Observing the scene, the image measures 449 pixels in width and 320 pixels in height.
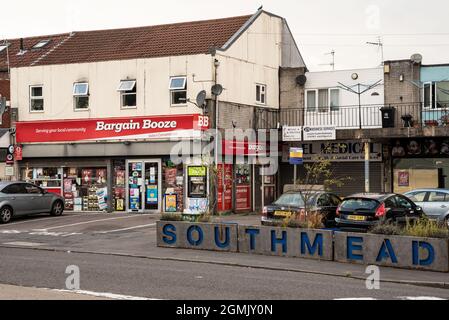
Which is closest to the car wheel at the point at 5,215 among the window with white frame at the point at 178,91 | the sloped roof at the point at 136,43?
the window with white frame at the point at 178,91

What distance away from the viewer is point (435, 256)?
1387cm

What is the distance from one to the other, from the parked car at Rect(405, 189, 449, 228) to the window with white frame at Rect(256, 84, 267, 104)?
1078cm

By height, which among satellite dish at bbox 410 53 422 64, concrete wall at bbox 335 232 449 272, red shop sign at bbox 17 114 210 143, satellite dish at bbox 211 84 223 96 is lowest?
concrete wall at bbox 335 232 449 272

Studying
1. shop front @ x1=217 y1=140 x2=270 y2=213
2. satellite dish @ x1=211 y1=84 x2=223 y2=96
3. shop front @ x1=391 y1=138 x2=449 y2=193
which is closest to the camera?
satellite dish @ x1=211 y1=84 x2=223 y2=96

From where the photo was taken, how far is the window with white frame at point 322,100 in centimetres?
3132

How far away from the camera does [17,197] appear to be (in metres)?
24.6

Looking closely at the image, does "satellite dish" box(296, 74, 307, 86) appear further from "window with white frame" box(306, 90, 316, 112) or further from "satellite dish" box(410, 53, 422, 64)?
"satellite dish" box(410, 53, 422, 64)

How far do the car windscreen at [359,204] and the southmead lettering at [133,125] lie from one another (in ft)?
34.8

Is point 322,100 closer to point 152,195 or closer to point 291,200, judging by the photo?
point 152,195

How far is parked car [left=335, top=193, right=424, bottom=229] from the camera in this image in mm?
17406

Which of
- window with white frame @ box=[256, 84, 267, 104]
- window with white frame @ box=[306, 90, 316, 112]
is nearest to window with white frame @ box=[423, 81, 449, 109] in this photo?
window with white frame @ box=[306, 90, 316, 112]

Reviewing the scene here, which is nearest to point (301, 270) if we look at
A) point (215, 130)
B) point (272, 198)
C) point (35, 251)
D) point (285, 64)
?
point (35, 251)

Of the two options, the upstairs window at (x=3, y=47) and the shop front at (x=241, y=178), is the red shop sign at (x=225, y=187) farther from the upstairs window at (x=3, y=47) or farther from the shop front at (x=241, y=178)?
the upstairs window at (x=3, y=47)
